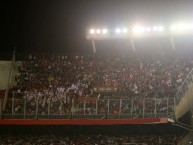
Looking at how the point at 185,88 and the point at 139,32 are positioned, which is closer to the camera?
the point at 185,88

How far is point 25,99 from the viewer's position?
2281cm

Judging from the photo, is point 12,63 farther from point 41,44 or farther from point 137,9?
point 137,9

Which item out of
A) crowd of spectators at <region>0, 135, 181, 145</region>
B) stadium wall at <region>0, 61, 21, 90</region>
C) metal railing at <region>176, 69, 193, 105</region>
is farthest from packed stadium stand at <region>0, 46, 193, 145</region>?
stadium wall at <region>0, 61, 21, 90</region>

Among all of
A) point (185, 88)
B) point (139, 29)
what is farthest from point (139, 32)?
point (185, 88)

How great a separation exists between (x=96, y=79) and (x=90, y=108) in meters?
5.82

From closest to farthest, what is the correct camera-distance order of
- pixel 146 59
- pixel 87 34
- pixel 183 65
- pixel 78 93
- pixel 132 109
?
pixel 132 109, pixel 78 93, pixel 183 65, pixel 146 59, pixel 87 34

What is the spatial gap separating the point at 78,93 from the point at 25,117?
Result: 3.84 metres

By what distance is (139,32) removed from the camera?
105ft

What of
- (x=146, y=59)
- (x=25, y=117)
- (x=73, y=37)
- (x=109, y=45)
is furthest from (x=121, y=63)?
(x=25, y=117)

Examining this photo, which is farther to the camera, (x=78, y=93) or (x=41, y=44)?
(x=41, y=44)

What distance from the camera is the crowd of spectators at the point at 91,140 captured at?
25062mm

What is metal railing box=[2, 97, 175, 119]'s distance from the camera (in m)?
21.8

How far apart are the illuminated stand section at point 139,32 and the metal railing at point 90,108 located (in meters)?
10.6

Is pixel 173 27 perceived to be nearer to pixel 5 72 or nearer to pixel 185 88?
pixel 185 88
